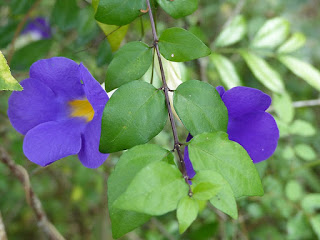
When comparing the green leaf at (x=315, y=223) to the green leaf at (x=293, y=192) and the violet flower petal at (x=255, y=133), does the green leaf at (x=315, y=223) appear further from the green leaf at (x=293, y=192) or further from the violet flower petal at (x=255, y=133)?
the violet flower petal at (x=255, y=133)

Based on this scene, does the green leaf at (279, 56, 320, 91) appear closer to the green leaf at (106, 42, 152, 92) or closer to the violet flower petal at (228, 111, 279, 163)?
the violet flower petal at (228, 111, 279, 163)

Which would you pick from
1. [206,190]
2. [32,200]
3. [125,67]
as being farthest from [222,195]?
[32,200]

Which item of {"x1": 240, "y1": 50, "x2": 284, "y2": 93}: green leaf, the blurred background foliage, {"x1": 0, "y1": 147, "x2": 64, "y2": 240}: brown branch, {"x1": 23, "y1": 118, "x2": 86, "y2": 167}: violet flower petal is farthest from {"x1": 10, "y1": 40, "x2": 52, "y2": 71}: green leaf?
{"x1": 240, "y1": 50, "x2": 284, "y2": 93}: green leaf

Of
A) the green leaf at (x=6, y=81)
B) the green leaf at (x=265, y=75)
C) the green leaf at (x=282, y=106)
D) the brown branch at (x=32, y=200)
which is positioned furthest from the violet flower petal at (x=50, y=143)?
the green leaf at (x=282, y=106)

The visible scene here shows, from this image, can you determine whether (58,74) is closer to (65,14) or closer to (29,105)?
(29,105)

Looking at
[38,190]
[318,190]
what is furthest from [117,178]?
[318,190]

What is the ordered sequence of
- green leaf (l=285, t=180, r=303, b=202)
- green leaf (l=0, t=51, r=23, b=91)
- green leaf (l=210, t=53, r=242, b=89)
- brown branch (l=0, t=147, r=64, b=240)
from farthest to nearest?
green leaf (l=285, t=180, r=303, b=202) < green leaf (l=210, t=53, r=242, b=89) < brown branch (l=0, t=147, r=64, b=240) < green leaf (l=0, t=51, r=23, b=91)
